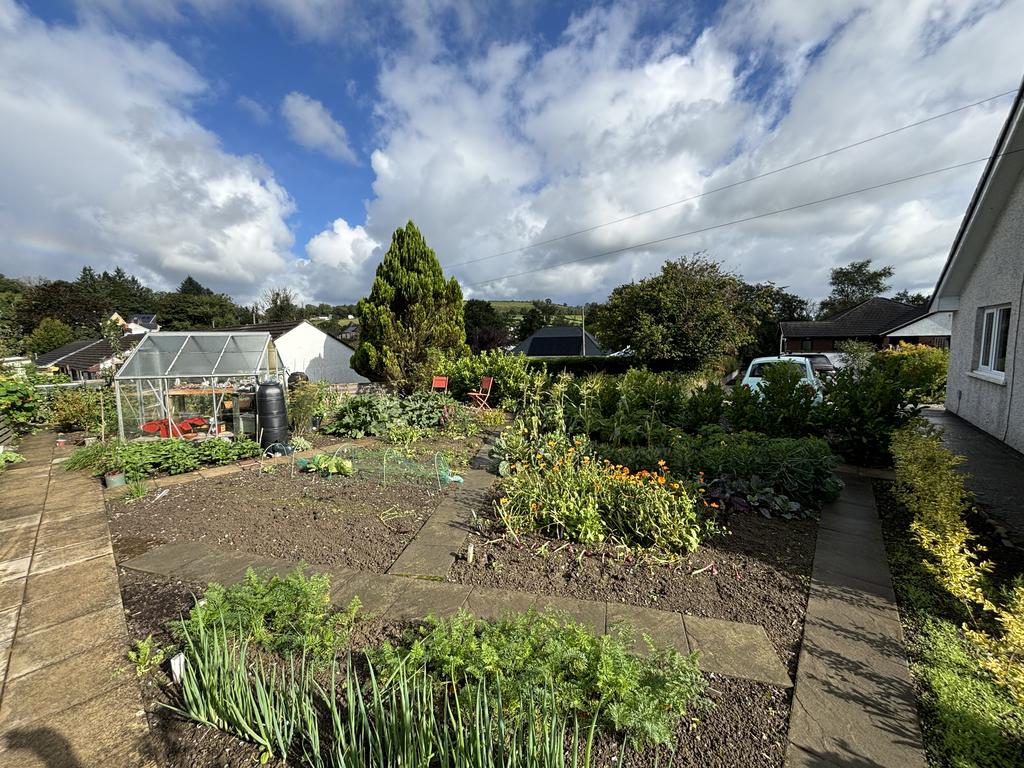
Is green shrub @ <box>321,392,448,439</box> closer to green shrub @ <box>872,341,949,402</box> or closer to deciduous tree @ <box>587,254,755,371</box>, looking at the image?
green shrub @ <box>872,341,949,402</box>

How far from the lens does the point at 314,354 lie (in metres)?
24.0

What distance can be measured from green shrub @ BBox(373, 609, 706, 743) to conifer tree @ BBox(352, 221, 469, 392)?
9.86 metres

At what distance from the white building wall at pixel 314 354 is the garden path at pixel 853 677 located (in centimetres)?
2254

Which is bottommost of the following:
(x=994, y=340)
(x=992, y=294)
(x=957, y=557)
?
(x=957, y=557)

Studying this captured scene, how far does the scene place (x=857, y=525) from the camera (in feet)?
12.3

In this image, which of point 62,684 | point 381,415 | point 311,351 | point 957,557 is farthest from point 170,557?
point 311,351

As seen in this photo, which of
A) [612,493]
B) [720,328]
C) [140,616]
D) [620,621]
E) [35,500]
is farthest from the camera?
[720,328]

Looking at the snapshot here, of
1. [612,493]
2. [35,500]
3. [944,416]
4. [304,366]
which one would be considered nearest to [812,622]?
[612,493]

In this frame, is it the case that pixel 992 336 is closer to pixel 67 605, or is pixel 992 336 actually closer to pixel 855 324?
pixel 67 605

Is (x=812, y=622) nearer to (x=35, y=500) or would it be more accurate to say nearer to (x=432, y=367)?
(x=35, y=500)

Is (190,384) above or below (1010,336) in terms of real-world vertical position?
below

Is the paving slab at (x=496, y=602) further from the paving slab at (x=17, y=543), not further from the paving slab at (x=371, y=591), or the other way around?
the paving slab at (x=17, y=543)

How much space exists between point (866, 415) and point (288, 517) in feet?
22.4

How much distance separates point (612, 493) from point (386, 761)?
254 cm
